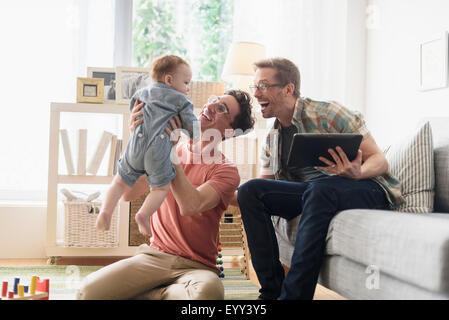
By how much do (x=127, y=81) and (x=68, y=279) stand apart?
4.08 ft

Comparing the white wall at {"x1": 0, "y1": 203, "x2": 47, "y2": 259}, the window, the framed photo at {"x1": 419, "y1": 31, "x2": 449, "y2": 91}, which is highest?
the window

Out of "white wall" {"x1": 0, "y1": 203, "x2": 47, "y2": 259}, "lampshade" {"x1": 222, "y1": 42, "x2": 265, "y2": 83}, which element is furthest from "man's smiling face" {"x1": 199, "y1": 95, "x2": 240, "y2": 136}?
"white wall" {"x1": 0, "y1": 203, "x2": 47, "y2": 259}

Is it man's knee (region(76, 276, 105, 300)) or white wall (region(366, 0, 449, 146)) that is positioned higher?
white wall (region(366, 0, 449, 146))

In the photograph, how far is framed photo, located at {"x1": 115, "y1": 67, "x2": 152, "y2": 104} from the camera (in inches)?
111

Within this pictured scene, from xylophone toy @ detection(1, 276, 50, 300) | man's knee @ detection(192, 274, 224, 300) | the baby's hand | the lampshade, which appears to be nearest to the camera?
xylophone toy @ detection(1, 276, 50, 300)

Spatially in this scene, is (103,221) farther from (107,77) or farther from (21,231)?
(21,231)

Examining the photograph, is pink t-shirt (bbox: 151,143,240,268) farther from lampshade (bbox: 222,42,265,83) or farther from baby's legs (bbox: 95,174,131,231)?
lampshade (bbox: 222,42,265,83)

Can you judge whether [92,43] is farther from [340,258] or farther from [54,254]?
[340,258]

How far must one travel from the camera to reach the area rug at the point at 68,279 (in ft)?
6.52

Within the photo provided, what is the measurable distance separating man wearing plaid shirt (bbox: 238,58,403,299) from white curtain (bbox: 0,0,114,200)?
170cm

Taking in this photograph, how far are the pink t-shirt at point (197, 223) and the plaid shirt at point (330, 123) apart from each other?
0.41 meters

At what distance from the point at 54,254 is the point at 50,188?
0.39 meters

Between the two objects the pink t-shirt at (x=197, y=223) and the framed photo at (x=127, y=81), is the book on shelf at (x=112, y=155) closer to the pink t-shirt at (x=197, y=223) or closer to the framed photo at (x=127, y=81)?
the framed photo at (x=127, y=81)
